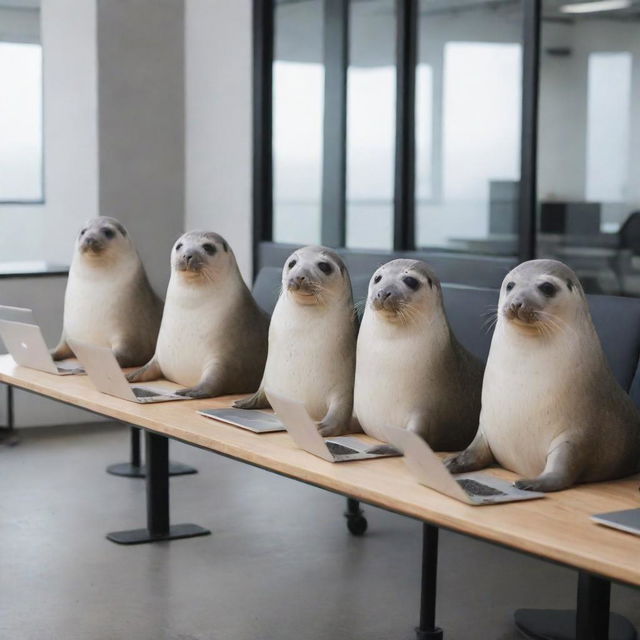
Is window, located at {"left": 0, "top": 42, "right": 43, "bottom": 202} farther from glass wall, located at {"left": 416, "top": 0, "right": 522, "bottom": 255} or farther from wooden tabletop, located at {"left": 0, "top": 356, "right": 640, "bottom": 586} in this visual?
wooden tabletop, located at {"left": 0, "top": 356, "right": 640, "bottom": 586}

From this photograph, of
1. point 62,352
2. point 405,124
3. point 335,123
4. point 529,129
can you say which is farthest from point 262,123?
point 62,352

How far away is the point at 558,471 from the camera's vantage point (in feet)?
7.34

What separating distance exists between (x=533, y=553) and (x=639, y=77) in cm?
294

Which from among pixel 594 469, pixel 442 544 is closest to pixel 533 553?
pixel 594 469

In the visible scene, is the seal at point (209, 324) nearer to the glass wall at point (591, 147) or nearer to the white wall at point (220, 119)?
the glass wall at point (591, 147)

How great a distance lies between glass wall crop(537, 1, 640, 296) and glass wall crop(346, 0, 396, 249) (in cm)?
86

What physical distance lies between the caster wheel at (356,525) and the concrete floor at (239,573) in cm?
4

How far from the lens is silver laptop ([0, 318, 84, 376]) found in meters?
3.51

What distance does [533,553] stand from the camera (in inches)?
73.9

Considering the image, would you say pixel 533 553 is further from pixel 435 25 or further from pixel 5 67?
pixel 5 67

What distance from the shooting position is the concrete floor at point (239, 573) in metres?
3.20

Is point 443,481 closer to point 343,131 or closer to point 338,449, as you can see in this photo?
point 338,449

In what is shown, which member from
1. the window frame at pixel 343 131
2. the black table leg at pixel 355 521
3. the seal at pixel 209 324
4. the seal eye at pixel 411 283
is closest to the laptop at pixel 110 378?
the seal at pixel 209 324

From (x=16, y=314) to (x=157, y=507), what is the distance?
2.54ft
